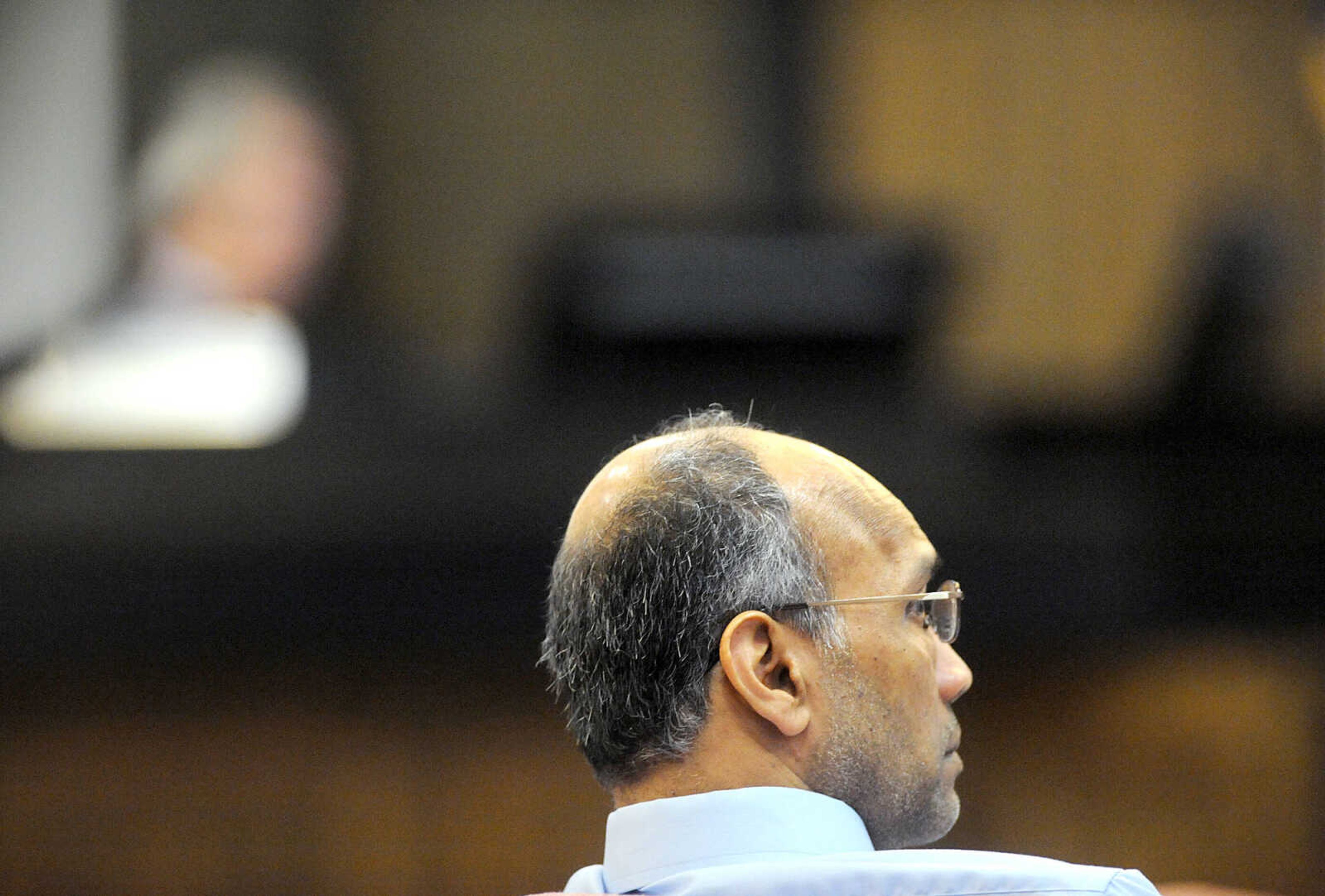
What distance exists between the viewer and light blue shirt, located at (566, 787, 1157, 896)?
3.95 ft

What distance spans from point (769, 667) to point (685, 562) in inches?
4.8

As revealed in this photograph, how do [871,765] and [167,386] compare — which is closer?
[871,765]

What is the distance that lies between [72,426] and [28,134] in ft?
2.61

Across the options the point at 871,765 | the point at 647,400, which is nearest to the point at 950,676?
the point at 871,765

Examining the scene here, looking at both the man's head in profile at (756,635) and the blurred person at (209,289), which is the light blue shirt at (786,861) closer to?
the man's head in profile at (756,635)

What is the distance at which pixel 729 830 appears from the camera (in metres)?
1.35

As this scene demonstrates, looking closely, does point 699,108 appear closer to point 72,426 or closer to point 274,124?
point 274,124

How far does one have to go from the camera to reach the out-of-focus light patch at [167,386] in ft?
11.7

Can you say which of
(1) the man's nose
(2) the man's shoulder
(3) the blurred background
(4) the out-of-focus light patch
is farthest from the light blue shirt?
(4) the out-of-focus light patch

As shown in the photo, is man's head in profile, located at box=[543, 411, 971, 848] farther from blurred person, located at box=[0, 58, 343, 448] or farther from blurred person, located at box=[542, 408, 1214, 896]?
blurred person, located at box=[0, 58, 343, 448]

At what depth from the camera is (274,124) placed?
3896mm

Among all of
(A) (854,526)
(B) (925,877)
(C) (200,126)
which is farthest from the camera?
(C) (200,126)

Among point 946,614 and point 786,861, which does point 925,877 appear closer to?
point 786,861

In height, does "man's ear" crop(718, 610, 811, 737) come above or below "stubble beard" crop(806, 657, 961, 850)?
above
